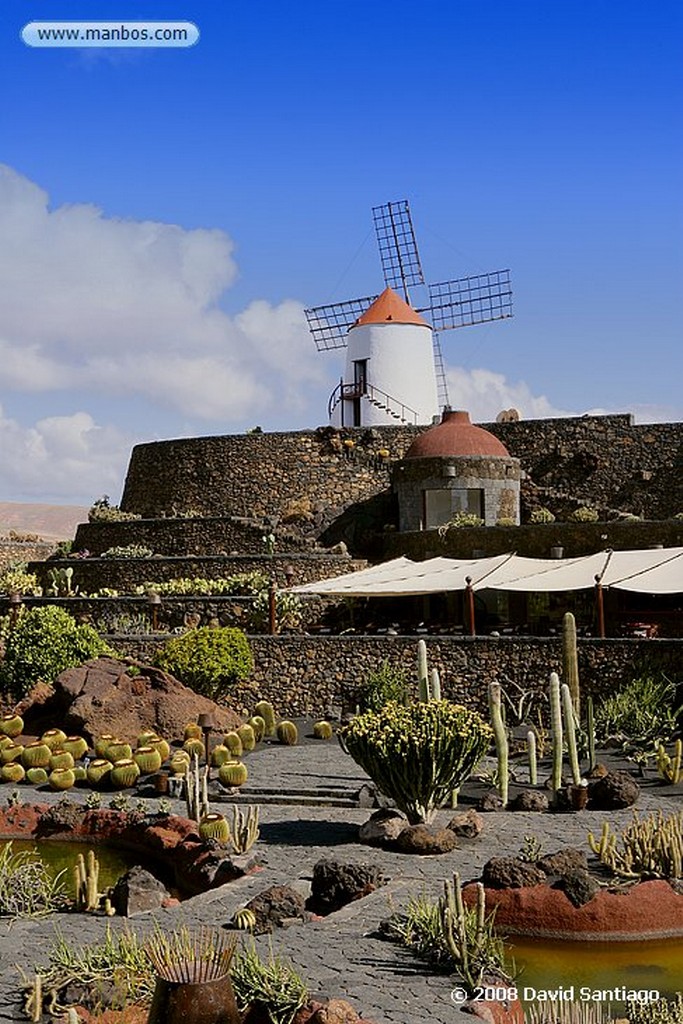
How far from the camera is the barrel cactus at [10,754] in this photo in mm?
18578

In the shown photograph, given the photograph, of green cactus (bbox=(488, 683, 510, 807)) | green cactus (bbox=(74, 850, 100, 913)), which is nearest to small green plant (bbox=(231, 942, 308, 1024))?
green cactus (bbox=(74, 850, 100, 913))

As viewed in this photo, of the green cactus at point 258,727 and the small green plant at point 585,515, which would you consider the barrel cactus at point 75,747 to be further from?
the small green plant at point 585,515

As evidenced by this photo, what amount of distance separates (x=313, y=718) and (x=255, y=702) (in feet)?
3.96

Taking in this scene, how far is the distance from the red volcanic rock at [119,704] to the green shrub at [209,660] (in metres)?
0.72

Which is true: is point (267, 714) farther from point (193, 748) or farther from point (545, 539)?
point (545, 539)

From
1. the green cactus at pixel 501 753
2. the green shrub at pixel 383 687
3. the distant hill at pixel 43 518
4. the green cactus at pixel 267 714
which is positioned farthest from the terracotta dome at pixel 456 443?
the distant hill at pixel 43 518

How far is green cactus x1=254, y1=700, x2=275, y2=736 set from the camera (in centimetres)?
2178

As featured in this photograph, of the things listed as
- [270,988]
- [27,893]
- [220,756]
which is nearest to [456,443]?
[220,756]

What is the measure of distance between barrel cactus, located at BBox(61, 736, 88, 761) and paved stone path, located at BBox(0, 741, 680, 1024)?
202 centimetres

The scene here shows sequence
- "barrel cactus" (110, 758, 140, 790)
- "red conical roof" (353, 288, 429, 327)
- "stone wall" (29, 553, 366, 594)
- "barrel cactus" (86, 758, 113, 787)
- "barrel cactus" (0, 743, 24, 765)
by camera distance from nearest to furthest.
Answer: "barrel cactus" (110, 758, 140, 790)
"barrel cactus" (86, 758, 113, 787)
"barrel cactus" (0, 743, 24, 765)
"stone wall" (29, 553, 366, 594)
"red conical roof" (353, 288, 429, 327)

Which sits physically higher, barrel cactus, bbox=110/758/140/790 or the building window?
the building window

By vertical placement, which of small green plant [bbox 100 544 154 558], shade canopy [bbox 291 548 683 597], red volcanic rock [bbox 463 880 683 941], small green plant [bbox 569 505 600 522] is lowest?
red volcanic rock [bbox 463 880 683 941]

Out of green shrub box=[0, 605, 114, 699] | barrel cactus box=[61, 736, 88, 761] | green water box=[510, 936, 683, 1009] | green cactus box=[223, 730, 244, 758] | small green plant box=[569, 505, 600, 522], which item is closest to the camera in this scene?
green water box=[510, 936, 683, 1009]

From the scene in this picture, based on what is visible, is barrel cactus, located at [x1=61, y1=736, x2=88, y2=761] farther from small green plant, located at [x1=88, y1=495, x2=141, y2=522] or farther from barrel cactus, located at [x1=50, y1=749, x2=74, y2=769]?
small green plant, located at [x1=88, y1=495, x2=141, y2=522]
